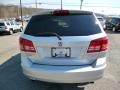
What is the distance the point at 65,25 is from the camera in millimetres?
5129

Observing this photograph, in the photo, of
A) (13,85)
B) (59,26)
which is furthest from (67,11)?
(13,85)

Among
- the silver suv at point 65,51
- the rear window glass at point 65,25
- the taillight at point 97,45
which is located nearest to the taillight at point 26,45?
the silver suv at point 65,51

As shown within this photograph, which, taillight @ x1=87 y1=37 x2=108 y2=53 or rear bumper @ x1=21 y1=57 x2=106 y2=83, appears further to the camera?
taillight @ x1=87 y1=37 x2=108 y2=53

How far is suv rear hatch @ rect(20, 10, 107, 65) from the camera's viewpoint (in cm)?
488

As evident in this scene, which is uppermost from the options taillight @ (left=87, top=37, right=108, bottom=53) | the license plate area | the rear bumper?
taillight @ (left=87, top=37, right=108, bottom=53)

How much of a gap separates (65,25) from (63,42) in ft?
1.45

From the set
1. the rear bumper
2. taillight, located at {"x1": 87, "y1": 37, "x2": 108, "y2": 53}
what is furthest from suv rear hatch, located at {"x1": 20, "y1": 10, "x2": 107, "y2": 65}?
the rear bumper

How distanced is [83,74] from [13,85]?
2.13 metres

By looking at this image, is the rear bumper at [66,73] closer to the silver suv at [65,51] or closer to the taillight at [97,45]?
the silver suv at [65,51]

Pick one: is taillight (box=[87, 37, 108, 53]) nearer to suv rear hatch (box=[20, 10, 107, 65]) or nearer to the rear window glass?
suv rear hatch (box=[20, 10, 107, 65])

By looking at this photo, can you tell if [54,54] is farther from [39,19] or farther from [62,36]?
[39,19]

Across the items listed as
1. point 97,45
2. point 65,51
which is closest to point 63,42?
point 65,51

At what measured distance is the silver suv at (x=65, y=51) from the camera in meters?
4.85

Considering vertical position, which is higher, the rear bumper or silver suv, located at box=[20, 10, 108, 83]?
silver suv, located at box=[20, 10, 108, 83]
